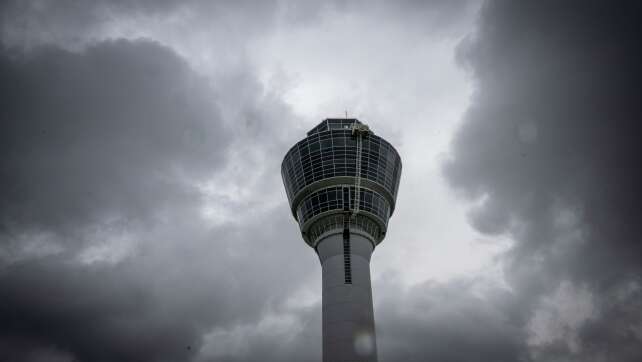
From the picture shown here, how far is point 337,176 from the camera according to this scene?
82688mm

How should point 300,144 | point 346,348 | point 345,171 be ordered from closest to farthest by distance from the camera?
point 346,348, point 345,171, point 300,144

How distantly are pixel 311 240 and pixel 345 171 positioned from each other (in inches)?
582

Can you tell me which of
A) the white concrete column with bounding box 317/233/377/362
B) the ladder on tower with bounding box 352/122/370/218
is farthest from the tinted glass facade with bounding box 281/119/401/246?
the white concrete column with bounding box 317/233/377/362

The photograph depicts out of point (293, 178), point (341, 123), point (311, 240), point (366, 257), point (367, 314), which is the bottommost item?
point (367, 314)

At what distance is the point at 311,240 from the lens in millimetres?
A: 84812

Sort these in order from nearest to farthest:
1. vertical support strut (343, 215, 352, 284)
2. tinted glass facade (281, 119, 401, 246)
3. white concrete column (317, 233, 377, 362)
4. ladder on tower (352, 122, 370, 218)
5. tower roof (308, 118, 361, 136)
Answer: white concrete column (317, 233, 377, 362)
vertical support strut (343, 215, 352, 284)
ladder on tower (352, 122, 370, 218)
tinted glass facade (281, 119, 401, 246)
tower roof (308, 118, 361, 136)

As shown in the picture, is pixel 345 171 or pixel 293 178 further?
pixel 293 178

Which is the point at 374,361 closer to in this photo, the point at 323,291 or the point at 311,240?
the point at 323,291

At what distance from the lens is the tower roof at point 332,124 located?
90875 millimetres

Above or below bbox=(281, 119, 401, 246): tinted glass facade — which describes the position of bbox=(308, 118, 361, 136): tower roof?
above

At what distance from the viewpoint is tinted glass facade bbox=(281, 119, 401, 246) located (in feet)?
268

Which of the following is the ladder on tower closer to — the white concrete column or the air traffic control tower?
the air traffic control tower

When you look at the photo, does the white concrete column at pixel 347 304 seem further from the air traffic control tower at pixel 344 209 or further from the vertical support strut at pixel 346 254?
the vertical support strut at pixel 346 254

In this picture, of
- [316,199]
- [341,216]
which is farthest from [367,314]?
[316,199]
